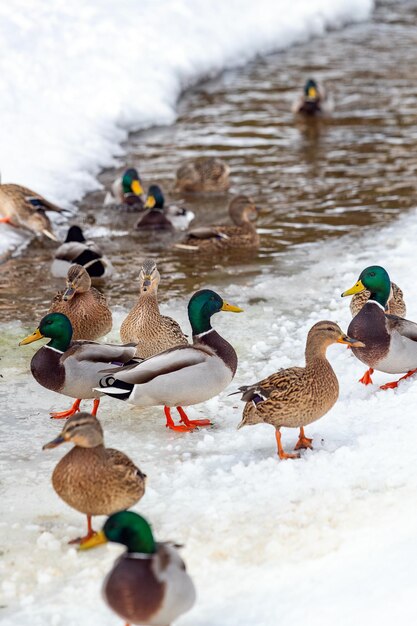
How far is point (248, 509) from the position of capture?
4.80 m

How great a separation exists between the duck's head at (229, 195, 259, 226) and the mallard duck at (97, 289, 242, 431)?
3.66 meters

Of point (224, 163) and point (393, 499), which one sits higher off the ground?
point (393, 499)

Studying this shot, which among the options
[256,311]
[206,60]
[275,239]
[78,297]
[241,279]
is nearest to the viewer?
[78,297]

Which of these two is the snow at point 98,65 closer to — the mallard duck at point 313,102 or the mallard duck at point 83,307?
the mallard duck at point 313,102

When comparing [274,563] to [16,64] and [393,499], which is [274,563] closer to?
[393,499]

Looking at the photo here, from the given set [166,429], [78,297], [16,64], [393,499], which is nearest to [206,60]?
[16,64]

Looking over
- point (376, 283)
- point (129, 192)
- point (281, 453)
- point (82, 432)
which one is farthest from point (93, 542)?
point (129, 192)

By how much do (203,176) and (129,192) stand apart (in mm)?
895

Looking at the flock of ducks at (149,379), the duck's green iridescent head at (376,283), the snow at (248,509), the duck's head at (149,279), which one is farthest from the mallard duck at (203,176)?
the duck's green iridescent head at (376,283)

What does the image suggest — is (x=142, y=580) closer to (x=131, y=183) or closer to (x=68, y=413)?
(x=68, y=413)

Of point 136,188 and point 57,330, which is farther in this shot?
point 136,188

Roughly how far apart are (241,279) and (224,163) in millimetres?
2975

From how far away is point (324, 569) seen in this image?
4297mm

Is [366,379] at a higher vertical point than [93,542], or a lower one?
lower
